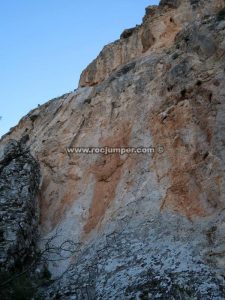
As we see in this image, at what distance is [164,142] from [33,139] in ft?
27.6

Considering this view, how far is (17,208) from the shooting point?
1398cm

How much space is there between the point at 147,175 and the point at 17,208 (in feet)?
13.9

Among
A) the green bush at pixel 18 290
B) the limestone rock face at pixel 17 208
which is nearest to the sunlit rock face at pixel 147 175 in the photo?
the green bush at pixel 18 290

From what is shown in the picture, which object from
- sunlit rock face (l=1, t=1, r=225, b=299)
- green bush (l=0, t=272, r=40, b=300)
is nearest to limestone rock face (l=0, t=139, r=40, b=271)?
green bush (l=0, t=272, r=40, b=300)

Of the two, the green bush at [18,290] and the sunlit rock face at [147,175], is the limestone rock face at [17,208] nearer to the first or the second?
the green bush at [18,290]

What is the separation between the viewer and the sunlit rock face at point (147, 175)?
423 inches

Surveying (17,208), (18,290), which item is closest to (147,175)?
(17,208)

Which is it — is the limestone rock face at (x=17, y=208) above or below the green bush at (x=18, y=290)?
above

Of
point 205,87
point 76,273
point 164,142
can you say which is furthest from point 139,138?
point 76,273

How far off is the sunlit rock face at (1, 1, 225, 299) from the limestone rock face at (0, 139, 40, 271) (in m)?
0.80

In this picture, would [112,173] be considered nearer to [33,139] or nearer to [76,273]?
[76,273]

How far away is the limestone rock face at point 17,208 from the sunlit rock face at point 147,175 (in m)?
0.80

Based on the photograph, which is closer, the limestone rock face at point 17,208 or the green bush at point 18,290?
the green bush at point 18,290

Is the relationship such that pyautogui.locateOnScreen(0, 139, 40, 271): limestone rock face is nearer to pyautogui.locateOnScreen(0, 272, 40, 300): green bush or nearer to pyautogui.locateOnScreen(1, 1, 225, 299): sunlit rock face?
pyautogui.locateOnScreen(0, 272, 40, 300): green bush
